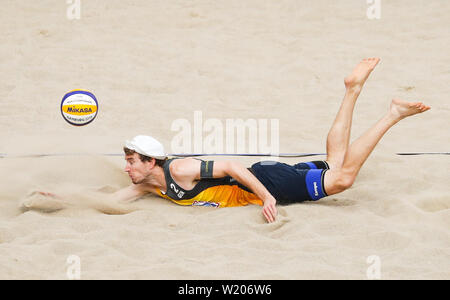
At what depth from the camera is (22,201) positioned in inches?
185

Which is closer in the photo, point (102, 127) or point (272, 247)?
point (272, 247)

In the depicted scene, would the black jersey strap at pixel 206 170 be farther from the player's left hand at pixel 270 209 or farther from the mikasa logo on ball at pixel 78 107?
the mikasa logo on ball at pixel 78 107

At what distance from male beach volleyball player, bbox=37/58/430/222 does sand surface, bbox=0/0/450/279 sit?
0.11 m

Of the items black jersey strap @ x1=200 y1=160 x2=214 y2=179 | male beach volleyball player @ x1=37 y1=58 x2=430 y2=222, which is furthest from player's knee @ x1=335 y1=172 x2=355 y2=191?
black jersey strap @ x1=200 y1=160 x2=214 y2=179

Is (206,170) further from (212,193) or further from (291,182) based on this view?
(291,182)

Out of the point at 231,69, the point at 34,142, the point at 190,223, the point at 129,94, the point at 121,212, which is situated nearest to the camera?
the point at 190,223

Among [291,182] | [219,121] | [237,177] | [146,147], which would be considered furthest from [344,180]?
[219,121]

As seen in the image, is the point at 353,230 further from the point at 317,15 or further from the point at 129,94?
the point at 317,15

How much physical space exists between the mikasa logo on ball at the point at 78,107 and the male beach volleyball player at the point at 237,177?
1080 millimetres

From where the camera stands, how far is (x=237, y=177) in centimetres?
452

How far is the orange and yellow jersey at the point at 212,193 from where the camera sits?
4.67 meters

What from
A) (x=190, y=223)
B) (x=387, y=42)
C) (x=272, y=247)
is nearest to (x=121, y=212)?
(x=190, y=223)

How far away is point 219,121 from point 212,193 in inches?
91.6
